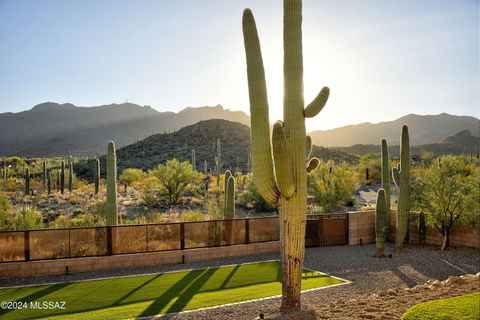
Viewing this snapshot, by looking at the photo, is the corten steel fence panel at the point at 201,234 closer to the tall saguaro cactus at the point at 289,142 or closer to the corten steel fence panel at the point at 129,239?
the corten steel fence panel at the point at 129,239

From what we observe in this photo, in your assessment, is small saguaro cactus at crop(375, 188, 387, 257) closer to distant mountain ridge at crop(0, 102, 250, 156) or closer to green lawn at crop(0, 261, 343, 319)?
green lawn at crop(0, 261, 343, 319)

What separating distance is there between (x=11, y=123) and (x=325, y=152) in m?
95.7

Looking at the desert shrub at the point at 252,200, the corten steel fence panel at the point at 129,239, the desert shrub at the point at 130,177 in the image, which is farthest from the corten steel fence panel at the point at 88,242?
the desert shrub at the point at 130,177

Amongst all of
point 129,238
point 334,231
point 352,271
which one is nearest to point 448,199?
point 334,231

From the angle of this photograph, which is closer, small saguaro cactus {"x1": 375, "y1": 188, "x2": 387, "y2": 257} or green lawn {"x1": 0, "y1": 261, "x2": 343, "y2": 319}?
green lawn {"x1": 0, "y1": 261, "x2": 343, "y2": 319}

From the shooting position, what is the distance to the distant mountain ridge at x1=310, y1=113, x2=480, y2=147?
4909 inches

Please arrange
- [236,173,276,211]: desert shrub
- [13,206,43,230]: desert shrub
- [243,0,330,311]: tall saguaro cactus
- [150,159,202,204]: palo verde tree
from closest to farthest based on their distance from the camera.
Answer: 1. [243,0,330,311]: tall saguaro cactus
2. [13,206,43,230]: desert shrub
3. [236,173,276,211]: desert shrub
4. [150,159,202,204]: palo verde tree

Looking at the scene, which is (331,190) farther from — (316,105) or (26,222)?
(316,105)

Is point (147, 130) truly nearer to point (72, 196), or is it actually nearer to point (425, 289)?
point (72, 196)

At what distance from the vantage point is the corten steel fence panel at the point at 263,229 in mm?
17609

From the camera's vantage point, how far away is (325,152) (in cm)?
7481

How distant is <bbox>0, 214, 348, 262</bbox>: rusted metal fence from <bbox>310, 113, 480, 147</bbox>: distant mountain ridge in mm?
112694

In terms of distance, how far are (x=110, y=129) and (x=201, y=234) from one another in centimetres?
12426

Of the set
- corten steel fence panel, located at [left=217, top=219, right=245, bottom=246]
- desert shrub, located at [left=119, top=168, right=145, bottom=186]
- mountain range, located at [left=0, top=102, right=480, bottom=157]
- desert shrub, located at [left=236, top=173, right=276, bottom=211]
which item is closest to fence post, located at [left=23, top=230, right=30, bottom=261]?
corten steel fence panel, located at [left=217, top=219, right=245, bottom=246]
